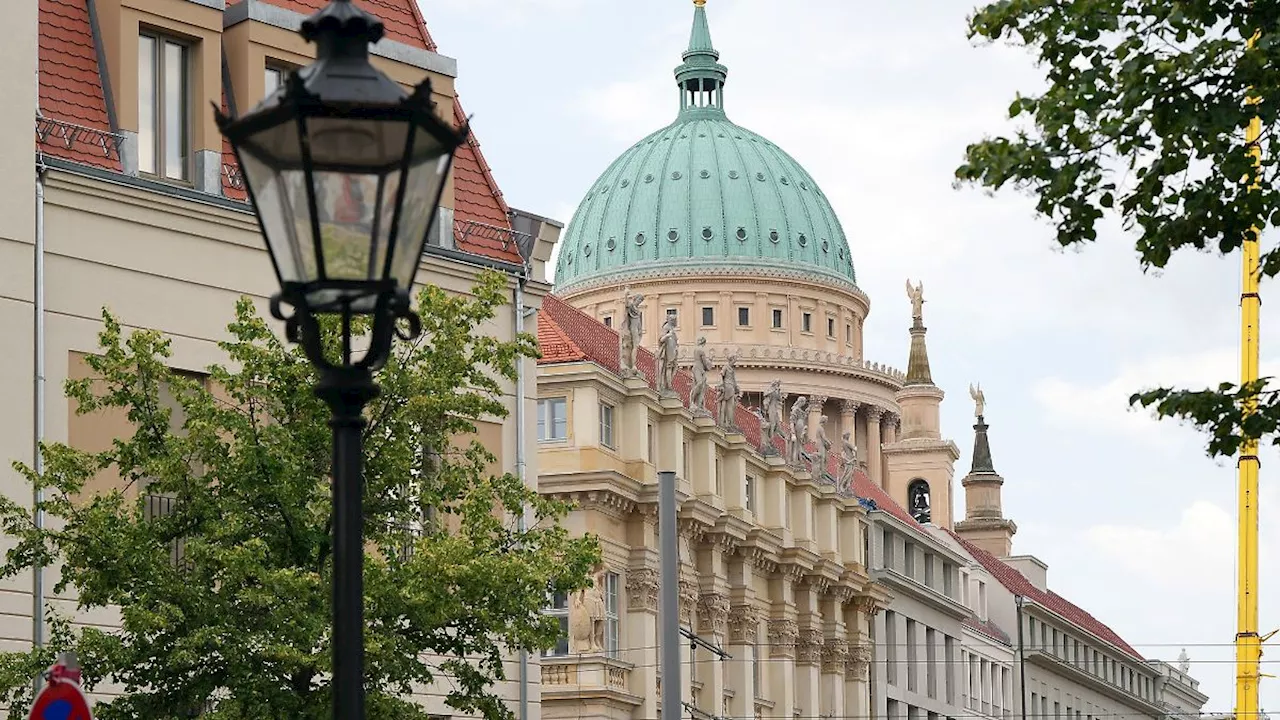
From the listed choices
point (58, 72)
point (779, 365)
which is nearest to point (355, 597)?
point (58, 72)

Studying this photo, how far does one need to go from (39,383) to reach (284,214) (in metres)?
24.1

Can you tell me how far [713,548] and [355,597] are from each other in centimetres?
6236

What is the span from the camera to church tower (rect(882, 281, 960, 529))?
15575 centimetres

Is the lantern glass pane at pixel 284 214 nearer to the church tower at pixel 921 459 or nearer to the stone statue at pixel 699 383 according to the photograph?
the stone statue at pixel 699 383

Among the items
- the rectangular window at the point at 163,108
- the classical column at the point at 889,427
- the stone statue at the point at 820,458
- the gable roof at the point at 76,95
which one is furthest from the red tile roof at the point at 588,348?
the classical column at the point at 889,427

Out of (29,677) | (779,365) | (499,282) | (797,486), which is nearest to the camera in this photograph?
(29,677)

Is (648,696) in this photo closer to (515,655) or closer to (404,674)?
(515,655)

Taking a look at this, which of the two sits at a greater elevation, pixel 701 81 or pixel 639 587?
pixel 701 81

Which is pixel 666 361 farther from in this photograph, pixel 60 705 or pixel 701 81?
pixel 701 81

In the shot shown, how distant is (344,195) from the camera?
11695 millimetres

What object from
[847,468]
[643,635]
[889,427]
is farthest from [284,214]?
[889,427]

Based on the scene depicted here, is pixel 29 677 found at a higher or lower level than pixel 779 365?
lower

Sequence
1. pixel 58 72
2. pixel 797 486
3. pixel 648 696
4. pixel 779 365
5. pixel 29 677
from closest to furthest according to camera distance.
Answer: pixel 29 677 < pixel 58 72 < pixel 648 696 < pixel 797 486 < pixel 779 365

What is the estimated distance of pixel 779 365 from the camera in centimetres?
15038
